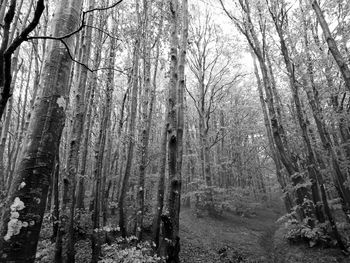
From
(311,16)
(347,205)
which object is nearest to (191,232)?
(347,205)

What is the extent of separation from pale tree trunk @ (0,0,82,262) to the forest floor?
640cm

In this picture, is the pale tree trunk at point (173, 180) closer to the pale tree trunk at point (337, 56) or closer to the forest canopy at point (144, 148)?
the forest canopy at point (144, 148)

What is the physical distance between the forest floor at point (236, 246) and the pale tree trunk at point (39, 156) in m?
6.40

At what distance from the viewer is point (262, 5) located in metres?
8.88

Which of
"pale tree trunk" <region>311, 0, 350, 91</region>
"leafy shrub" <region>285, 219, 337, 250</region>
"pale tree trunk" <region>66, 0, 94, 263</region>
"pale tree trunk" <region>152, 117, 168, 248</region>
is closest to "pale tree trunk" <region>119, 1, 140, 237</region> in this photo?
"pale tree trunk" <region>152, 117, 168, 248</region>

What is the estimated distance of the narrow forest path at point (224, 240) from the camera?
7.37 m

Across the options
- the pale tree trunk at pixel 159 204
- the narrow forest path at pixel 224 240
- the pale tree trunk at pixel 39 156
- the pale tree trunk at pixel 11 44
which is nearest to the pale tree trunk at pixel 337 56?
the pale tree trunk at pixel 159 204

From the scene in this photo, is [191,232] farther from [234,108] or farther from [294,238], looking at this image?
[234,108]

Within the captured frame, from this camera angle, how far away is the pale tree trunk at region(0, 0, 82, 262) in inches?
59.5

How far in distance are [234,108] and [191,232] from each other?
14.1 m

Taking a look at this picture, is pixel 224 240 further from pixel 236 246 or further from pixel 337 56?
pixel 337 56

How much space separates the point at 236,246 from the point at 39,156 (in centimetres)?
870

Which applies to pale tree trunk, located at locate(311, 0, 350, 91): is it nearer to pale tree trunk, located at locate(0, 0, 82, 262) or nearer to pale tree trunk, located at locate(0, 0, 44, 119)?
pale tree trunk, located at locate(0, 0, 82, 262)

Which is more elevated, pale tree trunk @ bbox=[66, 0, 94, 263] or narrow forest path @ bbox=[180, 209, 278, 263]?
pale tree trunk @ bbox=[66, 0, 94, 263]
